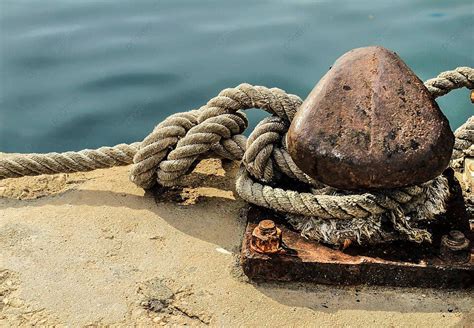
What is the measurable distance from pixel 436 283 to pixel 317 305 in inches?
15.9

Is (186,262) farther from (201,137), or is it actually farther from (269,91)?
(269,91)

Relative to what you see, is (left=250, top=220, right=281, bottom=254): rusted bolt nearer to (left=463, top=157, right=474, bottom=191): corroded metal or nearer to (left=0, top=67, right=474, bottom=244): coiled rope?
(left=0, top=67, right=474, bottom=244): coiled rope

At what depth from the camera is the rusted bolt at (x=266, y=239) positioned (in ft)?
7.36

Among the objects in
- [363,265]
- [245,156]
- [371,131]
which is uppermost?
[371,131]

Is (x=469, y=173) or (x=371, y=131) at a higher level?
(x=371, y=131)

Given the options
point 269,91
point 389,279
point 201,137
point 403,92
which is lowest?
point 389,279

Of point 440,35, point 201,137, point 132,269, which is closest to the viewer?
point 132,269

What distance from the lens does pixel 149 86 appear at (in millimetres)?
4457

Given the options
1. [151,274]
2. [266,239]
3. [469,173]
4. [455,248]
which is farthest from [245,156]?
Result: [469,173]

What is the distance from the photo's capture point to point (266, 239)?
88.0 inches

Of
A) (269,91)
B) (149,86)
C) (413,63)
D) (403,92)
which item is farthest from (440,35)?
(403,92)

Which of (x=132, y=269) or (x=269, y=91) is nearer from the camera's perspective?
(x=132, y=269)

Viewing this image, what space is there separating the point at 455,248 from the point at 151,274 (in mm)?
1043

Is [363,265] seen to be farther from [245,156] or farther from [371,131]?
Answer: [245,156]
